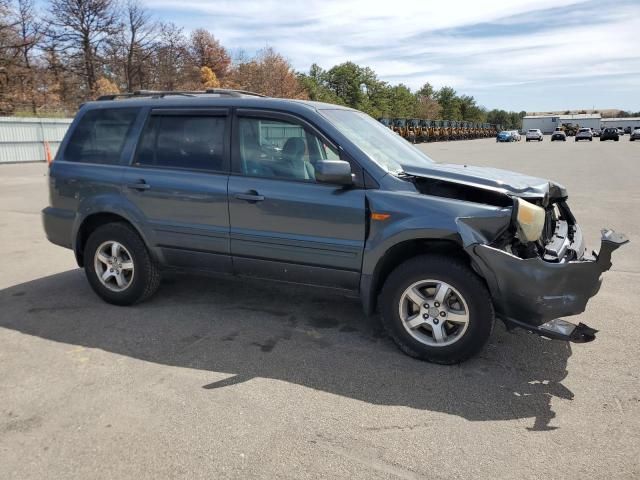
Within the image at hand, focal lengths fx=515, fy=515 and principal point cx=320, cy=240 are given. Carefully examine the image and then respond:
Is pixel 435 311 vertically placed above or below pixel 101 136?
below

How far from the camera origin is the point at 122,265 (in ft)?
15.4

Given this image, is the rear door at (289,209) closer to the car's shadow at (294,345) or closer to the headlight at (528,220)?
the car's shadow at (294,345)

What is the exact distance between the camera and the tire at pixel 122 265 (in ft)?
15.1

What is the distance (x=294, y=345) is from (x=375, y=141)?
1777 mm

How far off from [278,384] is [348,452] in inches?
32.6

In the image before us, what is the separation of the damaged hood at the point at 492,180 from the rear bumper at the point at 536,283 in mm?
527

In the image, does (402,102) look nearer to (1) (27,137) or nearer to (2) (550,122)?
(2) (550,122)

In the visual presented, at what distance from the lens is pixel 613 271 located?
5930 millimetres

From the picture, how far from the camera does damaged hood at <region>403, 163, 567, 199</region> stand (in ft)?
11.8

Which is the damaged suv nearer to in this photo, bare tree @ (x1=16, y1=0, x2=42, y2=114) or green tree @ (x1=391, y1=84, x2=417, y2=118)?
bare tree @ (x1=16, y1=0, x2=42, y2=114)

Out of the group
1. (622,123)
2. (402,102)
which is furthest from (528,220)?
(622,123)

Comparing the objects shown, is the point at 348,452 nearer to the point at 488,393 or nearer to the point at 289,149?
the point at 488,393

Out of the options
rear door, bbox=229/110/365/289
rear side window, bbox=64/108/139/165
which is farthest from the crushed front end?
rear side window, bbox=64/108/139/165

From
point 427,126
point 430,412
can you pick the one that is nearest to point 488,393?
point 430,412
